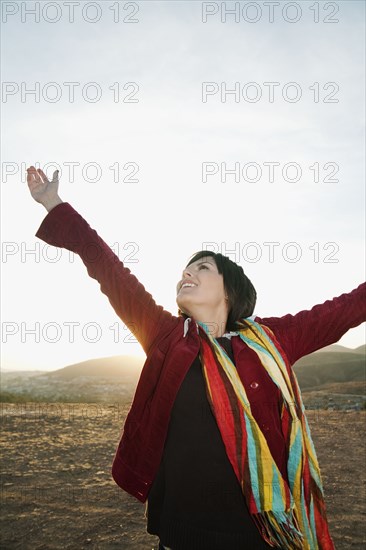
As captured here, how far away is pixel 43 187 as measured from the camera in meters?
2.57

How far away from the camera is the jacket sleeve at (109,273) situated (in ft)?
7.59

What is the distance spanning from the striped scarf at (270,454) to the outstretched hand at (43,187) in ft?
3.83

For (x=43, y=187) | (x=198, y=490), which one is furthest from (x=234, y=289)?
(x=43, y=187)

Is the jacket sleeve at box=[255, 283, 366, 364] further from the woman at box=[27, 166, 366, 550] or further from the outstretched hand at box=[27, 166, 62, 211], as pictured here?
the outstretched hand at box=[27, 166, 62, 211]

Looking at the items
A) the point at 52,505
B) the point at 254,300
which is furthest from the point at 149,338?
the point at 52,505

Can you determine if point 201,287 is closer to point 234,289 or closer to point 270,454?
point 234,289

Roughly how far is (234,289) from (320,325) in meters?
0.58

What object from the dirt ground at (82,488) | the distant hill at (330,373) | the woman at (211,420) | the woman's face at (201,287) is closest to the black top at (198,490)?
the woman at (211,420)

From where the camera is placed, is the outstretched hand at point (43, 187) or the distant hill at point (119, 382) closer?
the outstretched hand at point (43, 187)

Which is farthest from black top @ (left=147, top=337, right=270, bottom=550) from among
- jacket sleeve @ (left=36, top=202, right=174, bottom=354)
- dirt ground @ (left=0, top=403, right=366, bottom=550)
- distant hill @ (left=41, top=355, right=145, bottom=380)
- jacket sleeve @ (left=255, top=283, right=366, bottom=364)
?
distant hill @ (left=41, top=355, right=145, bottom=380)

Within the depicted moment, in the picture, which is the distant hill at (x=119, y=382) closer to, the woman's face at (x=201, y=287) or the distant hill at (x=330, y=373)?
the distant hill at (x=330, y=373)

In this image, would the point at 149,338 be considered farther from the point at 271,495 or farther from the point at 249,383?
the point at 271,495

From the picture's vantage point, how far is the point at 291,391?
2.34m

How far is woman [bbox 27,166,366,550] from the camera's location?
6.79 ft
